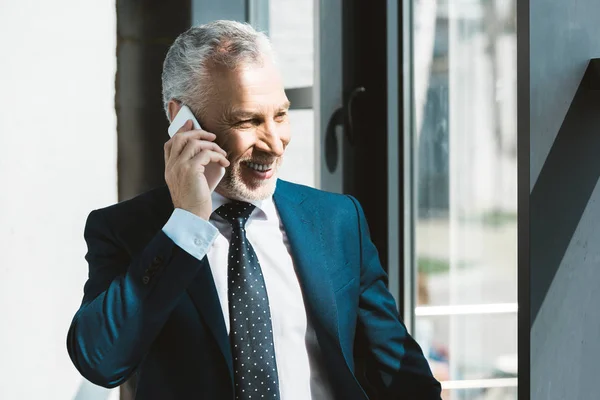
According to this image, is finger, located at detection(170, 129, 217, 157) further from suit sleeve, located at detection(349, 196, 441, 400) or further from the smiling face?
suit sleeve, located at detection(349, 196, 441, 400)

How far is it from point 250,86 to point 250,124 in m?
0.07

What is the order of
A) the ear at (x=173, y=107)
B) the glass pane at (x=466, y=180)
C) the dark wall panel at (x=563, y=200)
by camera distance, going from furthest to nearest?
the glass pane at (x=466, y=180) < the ear at (x=173, y=107) < the dark wall panel at (x=563, y=200)

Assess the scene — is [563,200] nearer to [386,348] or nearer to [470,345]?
[386,348]

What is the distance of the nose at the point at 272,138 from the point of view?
4.81 ft

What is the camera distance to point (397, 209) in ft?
7.46

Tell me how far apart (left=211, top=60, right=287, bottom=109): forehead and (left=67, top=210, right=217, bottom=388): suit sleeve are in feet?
0.90

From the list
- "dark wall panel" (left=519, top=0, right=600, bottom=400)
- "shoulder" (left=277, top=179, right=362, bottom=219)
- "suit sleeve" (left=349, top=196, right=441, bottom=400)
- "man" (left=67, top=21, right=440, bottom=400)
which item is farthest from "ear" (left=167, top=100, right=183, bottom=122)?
"dark wall panel" (left=519, top=0, right=600, bottom=400)

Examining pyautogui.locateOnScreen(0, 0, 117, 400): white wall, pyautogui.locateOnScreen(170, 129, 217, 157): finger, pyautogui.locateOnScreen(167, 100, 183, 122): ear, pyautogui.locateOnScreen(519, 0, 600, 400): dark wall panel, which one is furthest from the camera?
pyautogui.locateOnScreen(0, 0, 117, 400): white wall

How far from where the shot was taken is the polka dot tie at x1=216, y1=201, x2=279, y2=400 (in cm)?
142

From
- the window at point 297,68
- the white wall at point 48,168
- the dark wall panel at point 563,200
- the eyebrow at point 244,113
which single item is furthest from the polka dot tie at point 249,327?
the white wall at point 48,168

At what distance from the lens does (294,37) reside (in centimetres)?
267

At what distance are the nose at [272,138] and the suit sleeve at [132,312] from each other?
0.78 feet

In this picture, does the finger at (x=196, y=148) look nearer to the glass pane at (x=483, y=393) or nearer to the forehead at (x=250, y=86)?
the forehead at (x=250, y=86)

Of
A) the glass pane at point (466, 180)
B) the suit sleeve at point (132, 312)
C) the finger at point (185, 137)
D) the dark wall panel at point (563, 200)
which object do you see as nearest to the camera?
the dark wall panel at point (563, 200)
